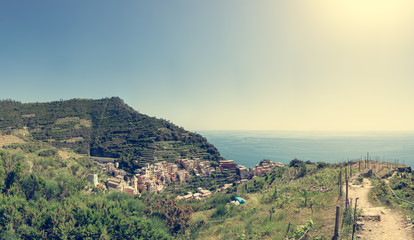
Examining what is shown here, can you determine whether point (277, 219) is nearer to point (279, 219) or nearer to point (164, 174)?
point (279, 219)

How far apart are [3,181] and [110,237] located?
11629mm

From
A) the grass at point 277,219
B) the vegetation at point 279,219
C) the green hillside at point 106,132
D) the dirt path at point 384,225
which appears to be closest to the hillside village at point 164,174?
the green hillside at point 106,132

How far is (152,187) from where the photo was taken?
141ft

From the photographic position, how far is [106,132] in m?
78.1

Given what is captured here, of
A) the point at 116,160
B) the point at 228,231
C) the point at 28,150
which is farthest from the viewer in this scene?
the point at 116,160

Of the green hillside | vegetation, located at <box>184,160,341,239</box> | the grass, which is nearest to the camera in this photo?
vegetation, located at <box>184,160,341,239</box>

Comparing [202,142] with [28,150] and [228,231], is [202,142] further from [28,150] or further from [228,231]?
[228,231]

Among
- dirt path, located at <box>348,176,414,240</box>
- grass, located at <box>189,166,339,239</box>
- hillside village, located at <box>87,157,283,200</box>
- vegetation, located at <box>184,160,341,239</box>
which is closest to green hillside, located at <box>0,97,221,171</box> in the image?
hillside village, located at <box>87,157,283,200</box>

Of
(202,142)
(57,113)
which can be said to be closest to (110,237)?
(202,142)

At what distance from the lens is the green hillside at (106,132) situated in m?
61.5

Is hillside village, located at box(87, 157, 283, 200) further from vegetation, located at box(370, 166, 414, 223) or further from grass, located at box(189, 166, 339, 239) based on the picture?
vegetation, located at box(370, 166, 414, 223)

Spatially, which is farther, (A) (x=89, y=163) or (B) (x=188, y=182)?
(B) (x=188, y=182)

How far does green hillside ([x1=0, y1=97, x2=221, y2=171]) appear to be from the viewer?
6150cm

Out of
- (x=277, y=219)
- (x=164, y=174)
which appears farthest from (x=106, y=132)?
(x=277, y=219)
